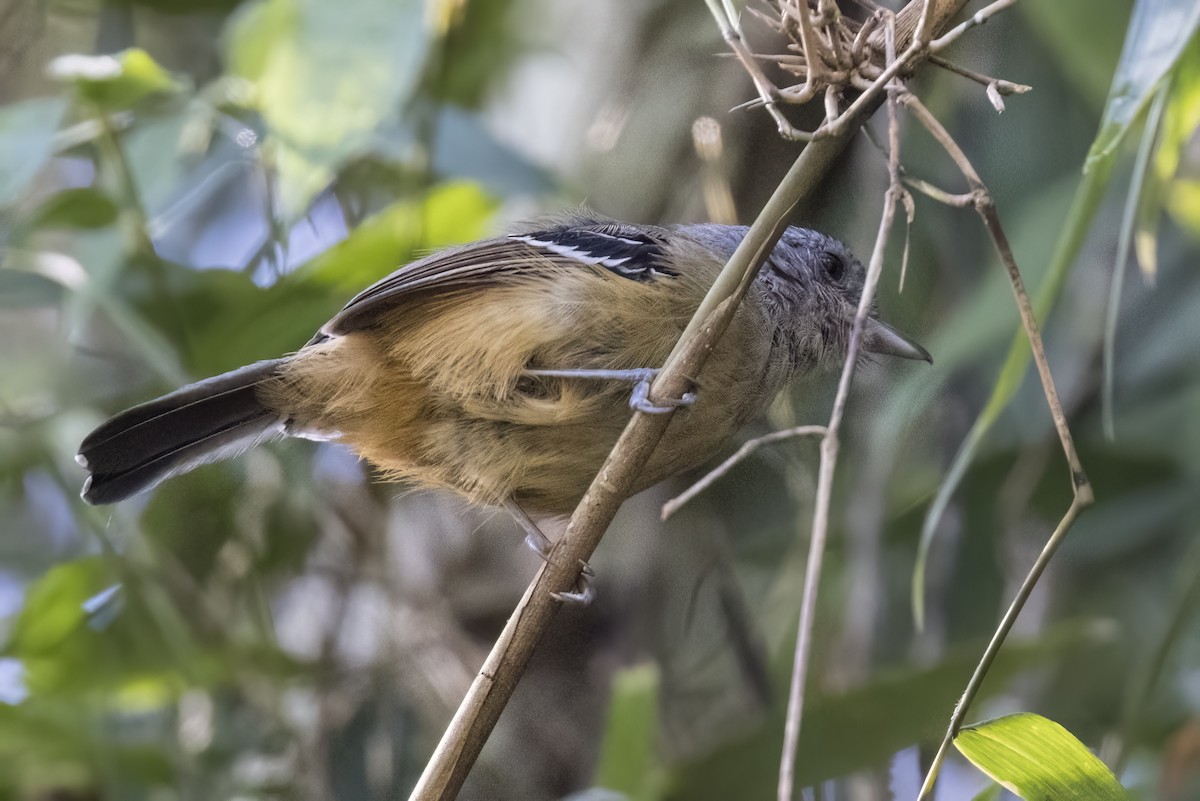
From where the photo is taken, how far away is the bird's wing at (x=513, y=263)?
7.68 ft

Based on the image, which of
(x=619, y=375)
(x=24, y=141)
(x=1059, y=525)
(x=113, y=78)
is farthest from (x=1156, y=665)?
(x=24, y=141)

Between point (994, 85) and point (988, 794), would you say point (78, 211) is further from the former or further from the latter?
point (988, 794)

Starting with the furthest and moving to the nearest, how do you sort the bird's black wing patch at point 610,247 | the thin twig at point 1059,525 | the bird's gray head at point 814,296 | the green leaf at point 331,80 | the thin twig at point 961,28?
1. the bird's gray head at point 814,296
2. the bird's black wing patch at point 610,247
3. the green leaf at point 331,80
4. the thin twig at point 961,28
5. the thin twig at point 1059,525

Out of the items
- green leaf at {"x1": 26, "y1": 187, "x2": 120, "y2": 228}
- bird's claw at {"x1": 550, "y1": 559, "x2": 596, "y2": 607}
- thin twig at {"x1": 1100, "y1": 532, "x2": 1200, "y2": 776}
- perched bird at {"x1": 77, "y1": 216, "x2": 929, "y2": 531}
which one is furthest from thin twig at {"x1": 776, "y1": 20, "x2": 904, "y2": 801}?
green leaf at {"x1": 26, "y1": 187, "x2": 120, "y2": 228}

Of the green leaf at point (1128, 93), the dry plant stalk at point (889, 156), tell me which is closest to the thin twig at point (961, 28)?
the dry plant stalk at point (889, 156)

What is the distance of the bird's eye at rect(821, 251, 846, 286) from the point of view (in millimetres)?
2629

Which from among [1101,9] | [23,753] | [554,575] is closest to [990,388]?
[1101,9]

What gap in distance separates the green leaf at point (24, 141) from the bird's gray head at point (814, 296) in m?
1.33

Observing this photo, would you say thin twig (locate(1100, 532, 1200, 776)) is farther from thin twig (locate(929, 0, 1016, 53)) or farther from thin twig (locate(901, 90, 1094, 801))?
thin twig (locate(929, 0, 1016, 53))

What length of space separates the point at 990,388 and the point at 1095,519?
1.59 ft

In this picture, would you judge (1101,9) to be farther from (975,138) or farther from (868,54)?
(868,54)

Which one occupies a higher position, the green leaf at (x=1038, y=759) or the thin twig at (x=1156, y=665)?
the green leaf at (x=1038, y=759)

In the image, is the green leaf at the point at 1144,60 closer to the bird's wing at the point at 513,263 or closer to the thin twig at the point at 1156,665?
the bird's wing at the point at 513,263

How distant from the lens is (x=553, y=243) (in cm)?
246
